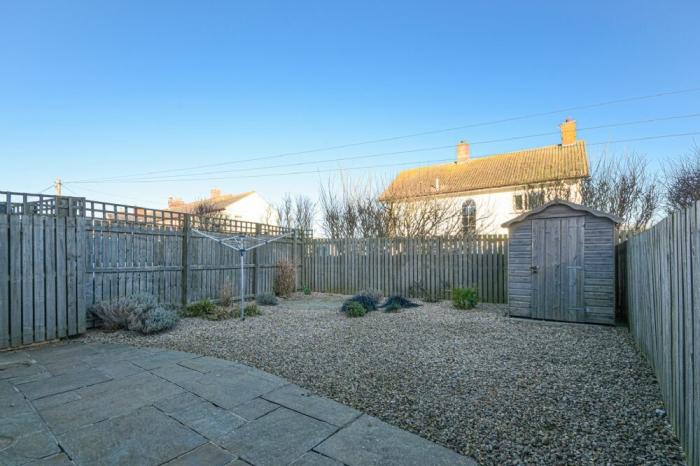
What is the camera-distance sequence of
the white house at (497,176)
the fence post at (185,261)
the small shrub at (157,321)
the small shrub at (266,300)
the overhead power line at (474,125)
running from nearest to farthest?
the small shrub at (157,321), the fence post at (185,261), the small shrub at (266,300), the overhead power line at (474,125), the white house at (497,176)

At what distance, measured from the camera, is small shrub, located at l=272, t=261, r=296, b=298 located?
9539 mm

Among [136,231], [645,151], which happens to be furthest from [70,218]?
[645,151]

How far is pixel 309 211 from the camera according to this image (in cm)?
1680

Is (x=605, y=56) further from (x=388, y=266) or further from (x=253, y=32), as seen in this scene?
(x=253, y=32)

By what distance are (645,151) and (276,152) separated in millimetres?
14397

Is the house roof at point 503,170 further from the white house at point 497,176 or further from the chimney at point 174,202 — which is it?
the chimney at point 174,202

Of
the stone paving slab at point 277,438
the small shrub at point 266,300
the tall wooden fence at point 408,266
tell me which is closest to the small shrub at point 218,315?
the small shrub at point 266,300

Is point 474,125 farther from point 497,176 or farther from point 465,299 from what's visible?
point 465,299

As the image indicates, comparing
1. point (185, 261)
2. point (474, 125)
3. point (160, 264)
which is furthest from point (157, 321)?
point (474, 125)

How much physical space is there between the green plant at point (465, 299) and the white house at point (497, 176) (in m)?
6.11

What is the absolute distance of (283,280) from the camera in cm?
955

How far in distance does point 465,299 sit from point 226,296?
5371 mm

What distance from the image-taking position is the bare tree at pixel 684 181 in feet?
25.5

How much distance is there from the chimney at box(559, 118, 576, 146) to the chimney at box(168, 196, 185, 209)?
28471 millimetres
